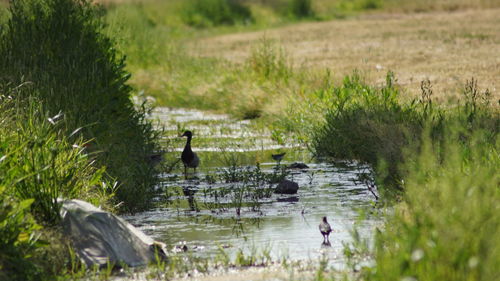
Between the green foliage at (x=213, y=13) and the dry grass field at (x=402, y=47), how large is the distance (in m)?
7.81

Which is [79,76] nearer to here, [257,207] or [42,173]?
[257,207]

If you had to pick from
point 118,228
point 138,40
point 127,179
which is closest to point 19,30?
point 127,179

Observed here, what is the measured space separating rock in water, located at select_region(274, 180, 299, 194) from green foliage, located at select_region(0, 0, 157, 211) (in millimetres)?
1564

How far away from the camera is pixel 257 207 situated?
37.9ft

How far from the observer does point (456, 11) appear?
50.3 meters

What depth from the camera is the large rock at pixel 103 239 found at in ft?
28.4

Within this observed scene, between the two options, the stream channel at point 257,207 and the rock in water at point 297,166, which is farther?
the rock in water at point 297,166

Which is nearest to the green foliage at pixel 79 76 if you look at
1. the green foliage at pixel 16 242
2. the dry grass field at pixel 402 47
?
the green foliage at pixel 16 242

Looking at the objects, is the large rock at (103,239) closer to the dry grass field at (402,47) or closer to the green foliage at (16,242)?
the green foliage at (16,242)

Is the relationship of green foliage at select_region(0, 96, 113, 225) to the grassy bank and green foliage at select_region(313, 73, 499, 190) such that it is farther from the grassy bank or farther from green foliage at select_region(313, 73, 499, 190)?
green foliage at select_region(313, 73, 499, 190)

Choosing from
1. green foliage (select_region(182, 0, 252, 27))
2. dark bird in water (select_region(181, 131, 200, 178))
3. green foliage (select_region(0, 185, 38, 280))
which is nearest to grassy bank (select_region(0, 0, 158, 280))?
green foliage (select_region(0, 185, 38, 280))

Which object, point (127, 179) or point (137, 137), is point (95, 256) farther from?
point (137, 137)

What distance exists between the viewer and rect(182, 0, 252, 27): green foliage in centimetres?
5769

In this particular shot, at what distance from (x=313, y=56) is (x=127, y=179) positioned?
21380 millimetres
